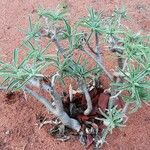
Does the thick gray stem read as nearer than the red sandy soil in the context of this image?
Yes

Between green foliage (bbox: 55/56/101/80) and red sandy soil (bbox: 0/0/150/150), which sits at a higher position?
green foliage (bbox: 55/56/101/80)

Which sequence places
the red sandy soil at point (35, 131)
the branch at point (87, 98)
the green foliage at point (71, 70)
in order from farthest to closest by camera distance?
1. the red sandy soil at point (35, 131)
2. the branch at point (87, 98)
3. the green foliage at point (71, 70)

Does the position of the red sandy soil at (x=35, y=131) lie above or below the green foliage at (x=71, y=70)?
below

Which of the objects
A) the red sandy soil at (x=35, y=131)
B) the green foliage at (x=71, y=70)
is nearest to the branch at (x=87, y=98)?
the green foliage at (x=71, y=70)

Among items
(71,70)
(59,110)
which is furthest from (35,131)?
(71,70)

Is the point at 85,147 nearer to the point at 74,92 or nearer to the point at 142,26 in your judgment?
the point at 74,92

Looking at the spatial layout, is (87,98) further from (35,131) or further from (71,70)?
(35,131)

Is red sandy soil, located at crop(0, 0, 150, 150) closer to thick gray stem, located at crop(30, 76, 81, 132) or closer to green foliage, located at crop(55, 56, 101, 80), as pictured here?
thick gray stem, located at crop(30, 76, 81, 132)

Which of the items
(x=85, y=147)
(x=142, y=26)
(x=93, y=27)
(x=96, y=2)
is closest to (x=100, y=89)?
(x=85, y=147)

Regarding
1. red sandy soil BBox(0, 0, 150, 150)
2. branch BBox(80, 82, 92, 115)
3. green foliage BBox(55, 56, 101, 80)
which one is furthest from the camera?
red sandy soil BBox(0, 0, 150, 150)

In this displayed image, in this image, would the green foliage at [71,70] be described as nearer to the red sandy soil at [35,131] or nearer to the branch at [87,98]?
the branch at [87,98]

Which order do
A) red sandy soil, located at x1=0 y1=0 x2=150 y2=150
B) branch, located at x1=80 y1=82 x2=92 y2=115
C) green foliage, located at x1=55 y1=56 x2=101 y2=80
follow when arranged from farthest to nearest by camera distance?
red sandy soil, located at x1=0 y1=0 x2=150 y2=150, branch, located at x1=80 y1=82 x2=92 y2=115, green foliage, located at x1=55 y1=56 x2=101 y2=80

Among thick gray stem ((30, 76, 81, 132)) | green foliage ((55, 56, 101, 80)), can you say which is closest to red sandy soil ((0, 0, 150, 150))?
thick gray stem ((30, 76, 81, 132))
